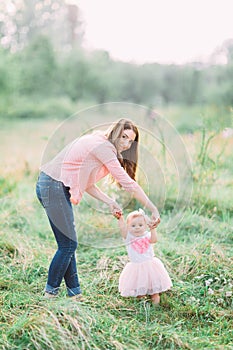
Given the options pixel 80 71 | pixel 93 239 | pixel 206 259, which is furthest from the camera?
pixel 80 71

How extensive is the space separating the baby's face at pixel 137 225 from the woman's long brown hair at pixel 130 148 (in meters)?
0.26

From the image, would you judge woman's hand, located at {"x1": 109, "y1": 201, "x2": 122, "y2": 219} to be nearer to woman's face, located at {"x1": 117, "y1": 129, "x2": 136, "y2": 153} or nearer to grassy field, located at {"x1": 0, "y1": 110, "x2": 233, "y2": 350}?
woman's face, located at {"x1": 117, "y1": 129, "x2": 136, "y2": 153}

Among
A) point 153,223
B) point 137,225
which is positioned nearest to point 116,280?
point 137,225

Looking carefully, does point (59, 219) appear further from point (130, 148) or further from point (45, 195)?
point (130, 148)

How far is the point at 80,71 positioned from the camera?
16953mm

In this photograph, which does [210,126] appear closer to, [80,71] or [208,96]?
[208,96]

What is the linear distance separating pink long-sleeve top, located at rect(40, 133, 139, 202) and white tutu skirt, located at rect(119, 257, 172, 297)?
1.65 feet

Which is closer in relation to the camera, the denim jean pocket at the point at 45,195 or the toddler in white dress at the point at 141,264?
the denim jean pocket at the point at 45,195

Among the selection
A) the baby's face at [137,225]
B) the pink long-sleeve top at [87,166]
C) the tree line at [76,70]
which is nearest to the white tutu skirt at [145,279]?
the baby's face at [137,225]

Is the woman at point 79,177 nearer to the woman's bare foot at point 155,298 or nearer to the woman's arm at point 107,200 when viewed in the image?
the woman's arm at point 107,200

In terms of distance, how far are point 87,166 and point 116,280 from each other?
903 millimetres

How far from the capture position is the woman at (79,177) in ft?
9.00

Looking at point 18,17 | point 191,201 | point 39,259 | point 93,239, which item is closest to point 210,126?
point 191,201

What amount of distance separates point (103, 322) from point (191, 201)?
2.14 metres
